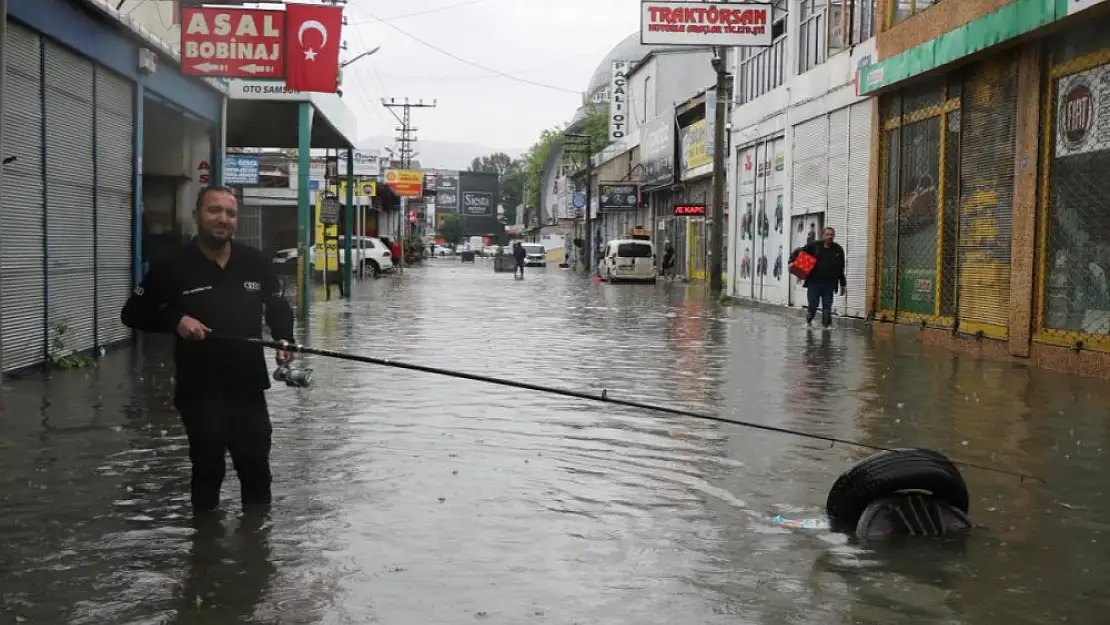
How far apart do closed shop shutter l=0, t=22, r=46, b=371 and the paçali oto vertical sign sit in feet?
208

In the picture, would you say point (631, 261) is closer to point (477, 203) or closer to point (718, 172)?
point (718, 172)

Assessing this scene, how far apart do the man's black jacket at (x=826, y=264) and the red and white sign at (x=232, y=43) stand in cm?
973

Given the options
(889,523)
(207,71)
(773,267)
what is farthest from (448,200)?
(889,523)

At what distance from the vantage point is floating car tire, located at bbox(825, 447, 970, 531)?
246 inches

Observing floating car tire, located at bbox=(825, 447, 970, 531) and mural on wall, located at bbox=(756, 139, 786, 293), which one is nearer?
floating car tire, located at bbox=(825, 447, 970, 531)

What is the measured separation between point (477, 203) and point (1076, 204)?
175 meters

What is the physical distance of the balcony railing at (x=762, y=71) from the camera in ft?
105

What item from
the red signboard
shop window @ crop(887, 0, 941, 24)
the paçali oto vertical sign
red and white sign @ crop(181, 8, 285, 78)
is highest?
the paçali oto vertical sign

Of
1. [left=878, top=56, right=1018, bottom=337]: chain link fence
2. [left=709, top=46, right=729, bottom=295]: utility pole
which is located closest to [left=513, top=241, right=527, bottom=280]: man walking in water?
[left=709, top=46, right=729, bottom=295]: utility pole

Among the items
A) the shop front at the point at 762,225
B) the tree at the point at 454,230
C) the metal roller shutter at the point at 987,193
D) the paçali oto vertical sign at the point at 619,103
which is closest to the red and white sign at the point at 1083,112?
the metal roller shutter at the point at 987,193

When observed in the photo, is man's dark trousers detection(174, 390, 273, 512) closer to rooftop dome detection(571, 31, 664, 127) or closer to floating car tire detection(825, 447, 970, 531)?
floating car tire detection(825, 447, 970, 531)

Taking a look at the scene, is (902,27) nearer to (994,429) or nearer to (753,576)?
(994,429)

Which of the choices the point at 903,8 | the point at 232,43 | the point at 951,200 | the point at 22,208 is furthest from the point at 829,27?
the point at 22,208

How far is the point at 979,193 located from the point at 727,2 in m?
11.3
